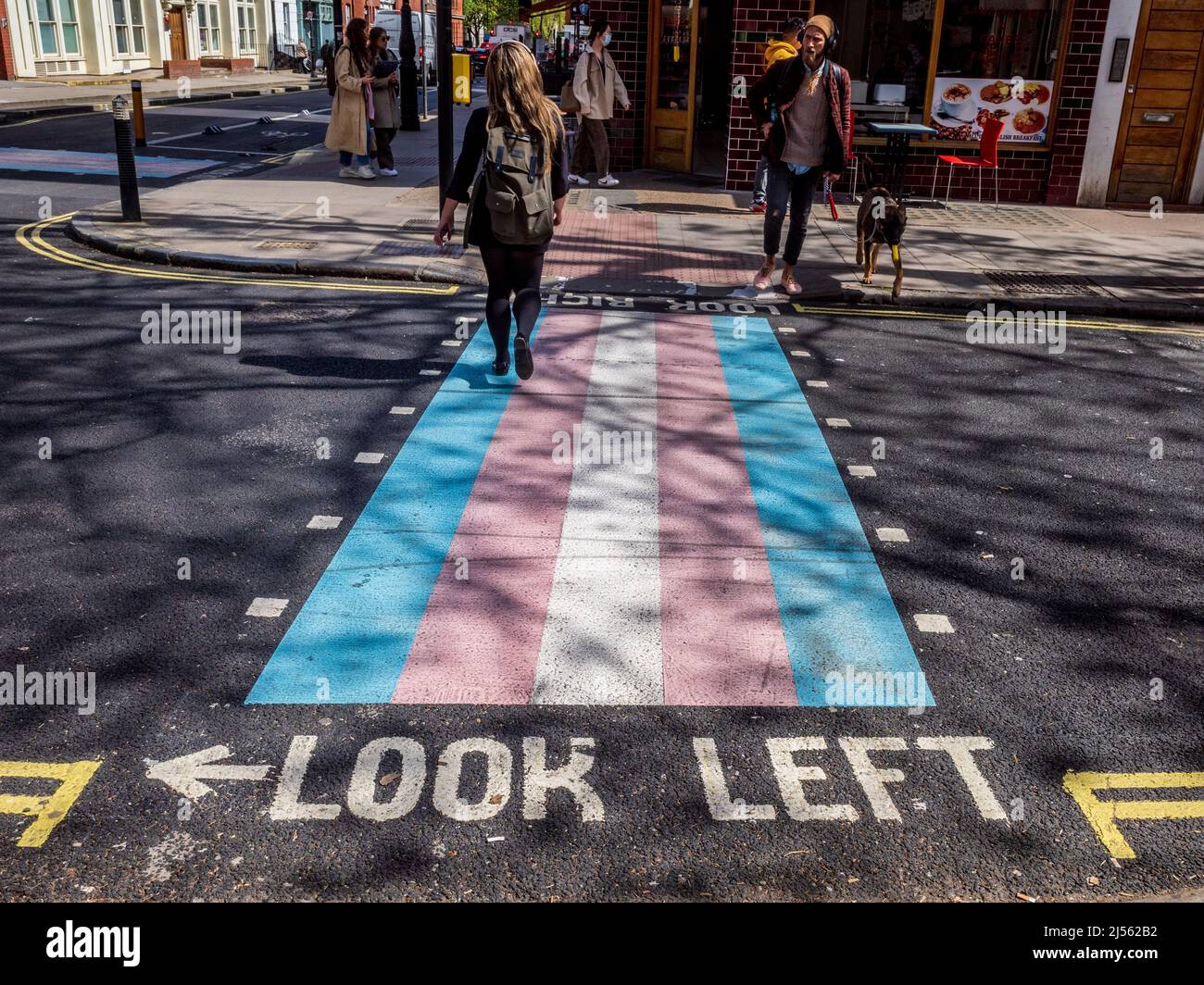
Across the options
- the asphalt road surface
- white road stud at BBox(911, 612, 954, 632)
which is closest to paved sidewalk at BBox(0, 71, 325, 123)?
the asphalt road surface

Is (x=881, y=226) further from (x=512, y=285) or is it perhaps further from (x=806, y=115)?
(x=512, y=285)

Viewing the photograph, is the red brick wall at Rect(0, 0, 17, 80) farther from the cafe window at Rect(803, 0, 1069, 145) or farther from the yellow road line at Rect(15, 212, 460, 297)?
the cafe window at Rect(803, 0, 1069, 145)

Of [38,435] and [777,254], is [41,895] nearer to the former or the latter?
[38,435]

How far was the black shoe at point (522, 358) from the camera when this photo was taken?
6.88 m

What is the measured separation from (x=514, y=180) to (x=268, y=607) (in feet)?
10.1

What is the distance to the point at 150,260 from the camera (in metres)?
10.4

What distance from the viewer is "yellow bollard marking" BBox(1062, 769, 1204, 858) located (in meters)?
3.17

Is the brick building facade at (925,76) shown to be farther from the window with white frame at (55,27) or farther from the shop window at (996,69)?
the window with white frame at (55,27)

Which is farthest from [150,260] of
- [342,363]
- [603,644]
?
[603,644]

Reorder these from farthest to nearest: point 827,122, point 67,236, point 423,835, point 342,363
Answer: point 67,236
point 827,122
point 342,363
point 423,835

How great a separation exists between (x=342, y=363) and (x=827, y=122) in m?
4.38

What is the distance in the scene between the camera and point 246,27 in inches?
2096
